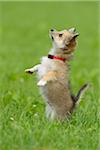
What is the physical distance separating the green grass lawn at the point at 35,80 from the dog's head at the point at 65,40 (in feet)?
2.59

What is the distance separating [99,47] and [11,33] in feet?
10.4

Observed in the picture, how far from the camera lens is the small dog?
21.7 ft

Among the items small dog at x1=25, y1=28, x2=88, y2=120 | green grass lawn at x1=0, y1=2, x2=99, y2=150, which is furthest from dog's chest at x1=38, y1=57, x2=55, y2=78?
green grass lawn at x1=0, y1=2, x2=99, y2=150

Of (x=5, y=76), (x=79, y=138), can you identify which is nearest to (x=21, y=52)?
(x=5, y=76)

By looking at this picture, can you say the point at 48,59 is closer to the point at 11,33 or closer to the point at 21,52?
the point at 21,52

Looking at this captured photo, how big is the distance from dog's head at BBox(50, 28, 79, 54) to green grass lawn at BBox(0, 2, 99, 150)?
79cm

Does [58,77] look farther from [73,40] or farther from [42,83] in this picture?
[73,40]

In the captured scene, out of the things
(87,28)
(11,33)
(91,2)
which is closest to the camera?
(11,33)

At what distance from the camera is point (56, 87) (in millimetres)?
6617

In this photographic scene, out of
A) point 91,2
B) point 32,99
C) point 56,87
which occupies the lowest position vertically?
point 91,2

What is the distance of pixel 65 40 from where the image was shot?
6.88m

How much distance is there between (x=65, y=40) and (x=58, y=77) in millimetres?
500

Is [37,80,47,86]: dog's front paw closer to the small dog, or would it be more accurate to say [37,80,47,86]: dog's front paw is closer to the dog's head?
the small dog

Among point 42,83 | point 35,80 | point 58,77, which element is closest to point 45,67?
point 58,77
